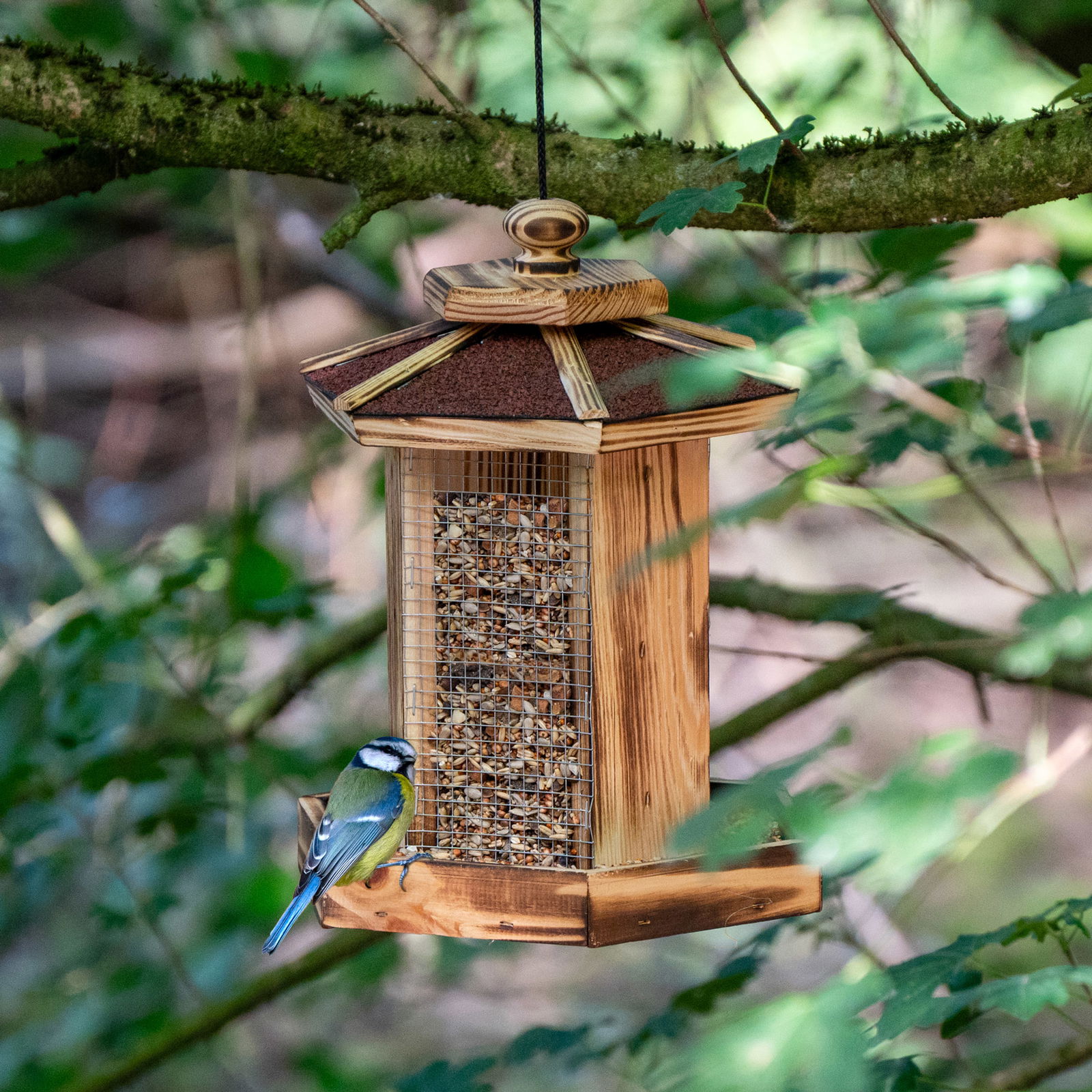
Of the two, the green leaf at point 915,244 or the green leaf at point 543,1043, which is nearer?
the green leaf at point 915,244

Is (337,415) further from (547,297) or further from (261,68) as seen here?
(261,68)

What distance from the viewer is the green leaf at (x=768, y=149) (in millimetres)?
1766

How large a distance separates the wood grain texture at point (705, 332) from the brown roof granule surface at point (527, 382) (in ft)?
0.27

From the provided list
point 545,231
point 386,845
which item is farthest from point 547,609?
point 545,231

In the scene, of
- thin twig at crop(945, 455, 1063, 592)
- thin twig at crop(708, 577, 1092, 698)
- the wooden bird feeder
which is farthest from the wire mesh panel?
thin twig at crop(708, 577, 1092, 698)

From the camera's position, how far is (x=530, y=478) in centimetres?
184

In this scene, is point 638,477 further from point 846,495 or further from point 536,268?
point 846,495

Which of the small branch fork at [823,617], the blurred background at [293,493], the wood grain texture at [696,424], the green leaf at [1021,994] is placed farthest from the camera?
the blurred background at [293,493]

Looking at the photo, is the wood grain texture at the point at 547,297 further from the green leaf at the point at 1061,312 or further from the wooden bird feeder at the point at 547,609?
the green leaf at the point at 1061,312

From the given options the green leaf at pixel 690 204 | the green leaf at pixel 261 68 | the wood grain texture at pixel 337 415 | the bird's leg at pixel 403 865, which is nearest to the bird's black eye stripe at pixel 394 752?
the bird's leg at pixel 403 865

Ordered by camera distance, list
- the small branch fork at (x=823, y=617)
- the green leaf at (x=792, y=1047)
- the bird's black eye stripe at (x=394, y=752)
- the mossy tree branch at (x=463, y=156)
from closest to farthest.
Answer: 1. the green leaf at (x=792, y=1047)
2. the bird's black eye stripe at (x=394, y=752)
3. the mossy tree branch at (x=463, y=156)
4. the small branch fork at (x=823, y=617)

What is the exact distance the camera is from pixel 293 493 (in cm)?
390

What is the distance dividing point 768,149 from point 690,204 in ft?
0.45

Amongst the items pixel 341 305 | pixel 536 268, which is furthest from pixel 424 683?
pixel 341 305
